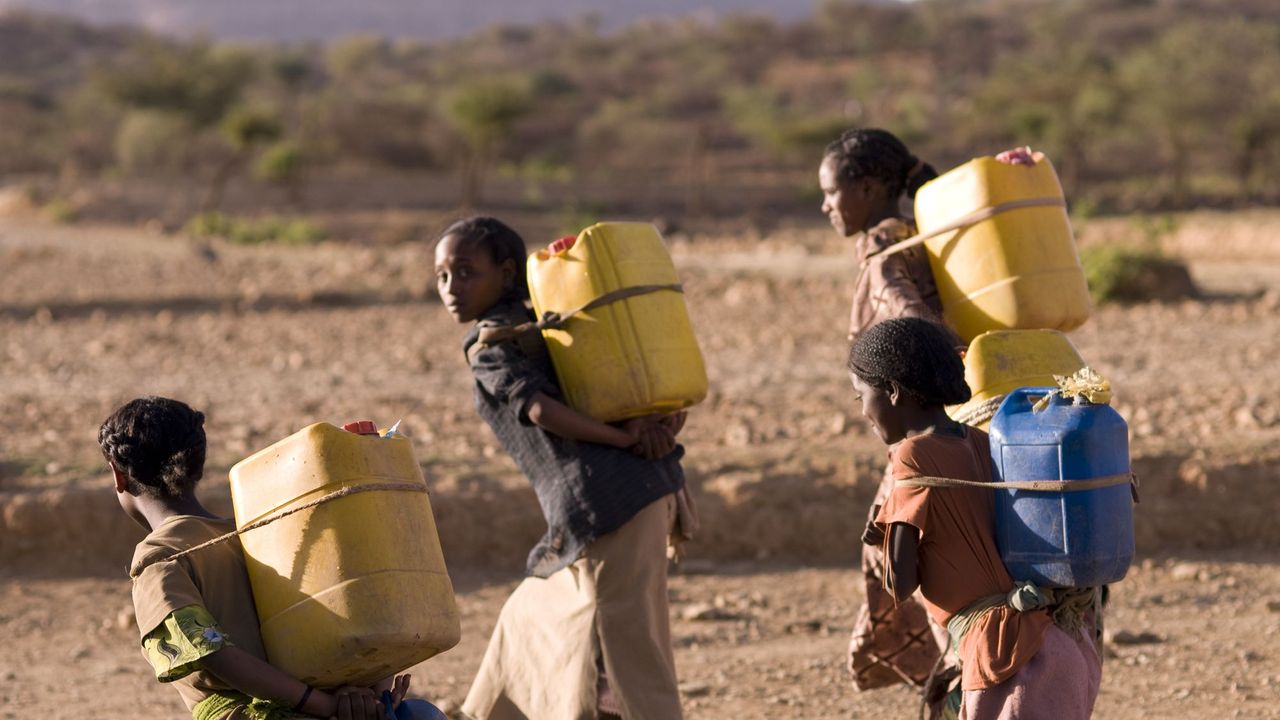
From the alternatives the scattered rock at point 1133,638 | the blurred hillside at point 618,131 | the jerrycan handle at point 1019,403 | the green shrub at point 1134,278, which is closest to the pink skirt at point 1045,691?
the jerrycan handle at point 1019,403

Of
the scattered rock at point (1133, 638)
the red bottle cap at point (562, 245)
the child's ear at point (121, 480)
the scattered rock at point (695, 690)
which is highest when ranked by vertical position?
the red bottle cap at point (562, 245)

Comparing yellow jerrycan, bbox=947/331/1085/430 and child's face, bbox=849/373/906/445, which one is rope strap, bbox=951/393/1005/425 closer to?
yellow jerrycan, bbox=947/331/1085/430

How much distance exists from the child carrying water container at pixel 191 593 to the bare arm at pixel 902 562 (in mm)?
898

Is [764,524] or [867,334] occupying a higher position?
[867,334]

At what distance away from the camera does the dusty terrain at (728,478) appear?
4891 millimetres

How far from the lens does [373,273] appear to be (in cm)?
1605

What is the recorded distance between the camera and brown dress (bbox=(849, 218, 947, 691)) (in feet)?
12.1

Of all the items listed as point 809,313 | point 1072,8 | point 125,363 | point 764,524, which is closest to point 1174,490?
point 764,524

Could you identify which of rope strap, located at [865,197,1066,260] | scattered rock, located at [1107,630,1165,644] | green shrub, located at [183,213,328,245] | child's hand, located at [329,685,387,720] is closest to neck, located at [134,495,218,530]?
child's hand, located at [329,685,387,720]

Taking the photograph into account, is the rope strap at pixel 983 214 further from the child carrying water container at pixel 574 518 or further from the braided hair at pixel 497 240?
the braided hair at pixel 497 240

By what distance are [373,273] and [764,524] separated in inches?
408

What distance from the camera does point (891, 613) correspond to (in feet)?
12.2

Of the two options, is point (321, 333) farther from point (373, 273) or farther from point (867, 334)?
point (867, 334)

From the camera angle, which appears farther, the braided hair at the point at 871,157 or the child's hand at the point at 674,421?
the braided hair at the point at 871,157
